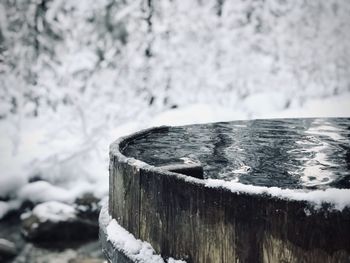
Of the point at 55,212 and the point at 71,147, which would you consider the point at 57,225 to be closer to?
the point at 55,212

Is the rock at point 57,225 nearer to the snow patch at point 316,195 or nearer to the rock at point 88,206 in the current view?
the rock at point 88,206

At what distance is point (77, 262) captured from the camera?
6.18 m

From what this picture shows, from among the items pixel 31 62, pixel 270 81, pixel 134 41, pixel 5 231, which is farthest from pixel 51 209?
pixel 270 81

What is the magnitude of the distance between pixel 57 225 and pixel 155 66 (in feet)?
20.2

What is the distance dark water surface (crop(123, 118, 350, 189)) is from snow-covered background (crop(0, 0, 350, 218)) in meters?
6.15

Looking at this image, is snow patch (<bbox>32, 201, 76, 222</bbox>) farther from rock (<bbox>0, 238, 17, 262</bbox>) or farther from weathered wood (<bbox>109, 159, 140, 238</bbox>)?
weathered wood (<bbox>109, 159, 140, 238</bbox>)

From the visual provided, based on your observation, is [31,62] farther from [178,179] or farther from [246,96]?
[178,179]

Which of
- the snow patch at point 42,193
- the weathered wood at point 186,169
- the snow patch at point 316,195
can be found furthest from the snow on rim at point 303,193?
the snow patch at point 42,193

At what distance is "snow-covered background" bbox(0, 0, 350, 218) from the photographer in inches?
411

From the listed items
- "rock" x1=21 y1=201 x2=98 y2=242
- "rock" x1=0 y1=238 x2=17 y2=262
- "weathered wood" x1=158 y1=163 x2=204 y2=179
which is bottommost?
"rock" x1=0 y1=238 x2=17 y2=262

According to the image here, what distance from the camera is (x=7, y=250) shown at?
6.42 m

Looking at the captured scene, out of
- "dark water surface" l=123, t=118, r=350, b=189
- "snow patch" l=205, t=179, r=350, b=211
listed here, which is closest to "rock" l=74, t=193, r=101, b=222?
"dark water surface" l=123, t=118, r=350, b=189

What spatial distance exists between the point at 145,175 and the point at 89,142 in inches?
353

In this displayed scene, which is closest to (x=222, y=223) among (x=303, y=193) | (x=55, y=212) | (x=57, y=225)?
(x=303, y=193)
